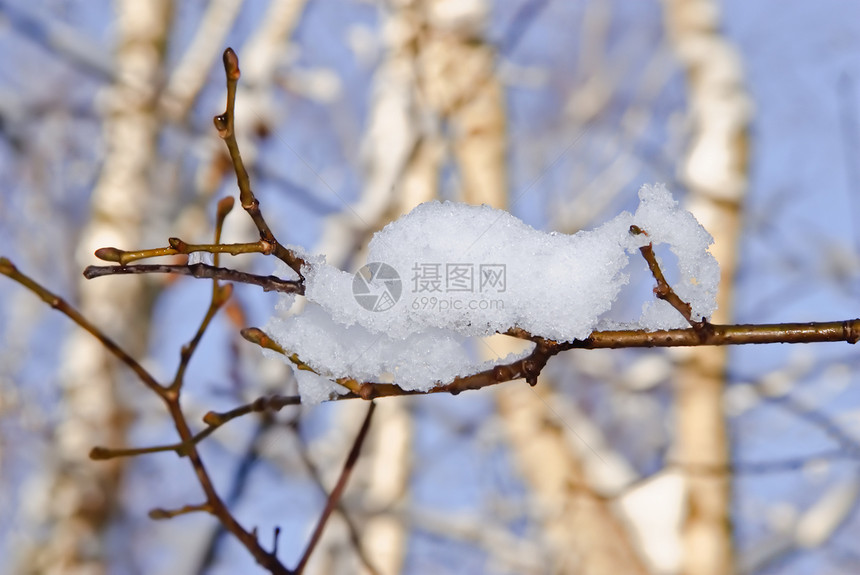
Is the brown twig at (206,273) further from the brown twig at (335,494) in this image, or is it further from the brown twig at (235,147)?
the brown twig at (335,494)

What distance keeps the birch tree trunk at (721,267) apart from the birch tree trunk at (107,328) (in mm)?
1602

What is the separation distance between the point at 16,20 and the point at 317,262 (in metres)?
2.21

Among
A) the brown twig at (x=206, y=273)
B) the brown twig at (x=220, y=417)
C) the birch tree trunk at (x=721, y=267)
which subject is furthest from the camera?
the birch tree trunk at (x=721, y=267)

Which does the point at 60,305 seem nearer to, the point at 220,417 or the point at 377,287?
the point at 220,417

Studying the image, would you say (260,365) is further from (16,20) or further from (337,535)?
(16,20)

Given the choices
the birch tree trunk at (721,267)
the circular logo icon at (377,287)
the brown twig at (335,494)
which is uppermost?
the birch tree trunk at (721,267)

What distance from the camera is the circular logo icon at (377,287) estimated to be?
434mm

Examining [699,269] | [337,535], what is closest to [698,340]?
[699,269]

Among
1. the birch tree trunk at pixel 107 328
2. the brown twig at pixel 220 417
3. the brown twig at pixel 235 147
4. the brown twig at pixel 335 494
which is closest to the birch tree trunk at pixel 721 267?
the brown twig at pixel 335 494

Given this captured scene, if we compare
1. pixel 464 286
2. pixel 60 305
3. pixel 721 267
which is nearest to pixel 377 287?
pixel 464 286

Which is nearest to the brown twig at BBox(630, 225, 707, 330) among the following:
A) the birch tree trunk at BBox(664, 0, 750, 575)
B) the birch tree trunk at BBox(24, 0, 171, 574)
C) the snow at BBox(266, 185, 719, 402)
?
the snow at BBox(266, 185, 719, 402)

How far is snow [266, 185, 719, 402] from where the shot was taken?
1.35 feet

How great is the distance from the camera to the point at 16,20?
1.99m

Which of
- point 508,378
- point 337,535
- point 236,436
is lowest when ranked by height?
point 508,378
